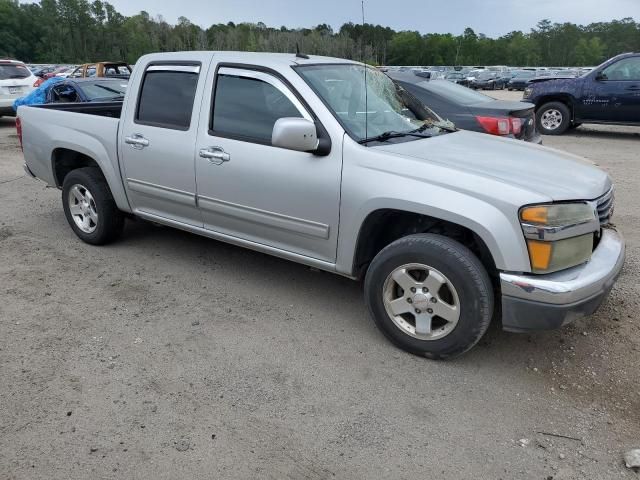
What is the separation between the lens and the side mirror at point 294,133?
3330mm

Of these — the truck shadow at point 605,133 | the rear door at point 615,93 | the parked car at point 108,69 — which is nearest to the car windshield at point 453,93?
the rear door at point 615,93

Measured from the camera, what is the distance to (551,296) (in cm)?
287

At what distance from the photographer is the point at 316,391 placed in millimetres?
3078

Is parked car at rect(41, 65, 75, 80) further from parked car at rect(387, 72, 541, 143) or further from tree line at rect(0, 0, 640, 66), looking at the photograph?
→ tree line at rect(0, 0, 640, 66)

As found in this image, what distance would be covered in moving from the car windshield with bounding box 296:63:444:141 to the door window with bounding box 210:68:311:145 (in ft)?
0.68

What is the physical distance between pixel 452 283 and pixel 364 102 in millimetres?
1545

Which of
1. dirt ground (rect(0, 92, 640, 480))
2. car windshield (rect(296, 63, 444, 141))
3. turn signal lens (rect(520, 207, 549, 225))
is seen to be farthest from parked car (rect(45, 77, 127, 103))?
turn signal lens (rect(520, 207, 549, 225))

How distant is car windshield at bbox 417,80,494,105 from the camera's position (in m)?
7.12

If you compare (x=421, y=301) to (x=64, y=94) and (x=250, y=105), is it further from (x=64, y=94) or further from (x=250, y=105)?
(x=64, y=94)

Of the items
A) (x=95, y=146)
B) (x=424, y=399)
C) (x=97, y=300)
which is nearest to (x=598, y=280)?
(x=424, y=399)

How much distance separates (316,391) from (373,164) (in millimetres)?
1394

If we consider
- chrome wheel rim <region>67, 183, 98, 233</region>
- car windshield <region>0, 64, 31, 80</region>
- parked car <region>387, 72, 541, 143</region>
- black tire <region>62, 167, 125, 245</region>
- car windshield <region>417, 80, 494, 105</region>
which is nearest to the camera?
black tire <region>62, 167, 125, 245</region>

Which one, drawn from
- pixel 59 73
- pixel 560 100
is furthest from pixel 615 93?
pixel 59 73

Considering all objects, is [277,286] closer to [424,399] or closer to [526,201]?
[424,399]
